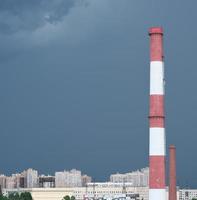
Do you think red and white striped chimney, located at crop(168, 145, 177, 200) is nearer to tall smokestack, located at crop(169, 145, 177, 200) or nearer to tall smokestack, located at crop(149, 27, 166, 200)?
tall smokestack, located at crop(169, 145, 177, 200)

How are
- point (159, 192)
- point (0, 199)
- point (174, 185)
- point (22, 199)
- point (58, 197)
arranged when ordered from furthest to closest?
point (58, 197) < point (22, 199) < point (0, 199) < point (174, 185) < point (159, 192)

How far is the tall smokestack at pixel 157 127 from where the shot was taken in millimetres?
36281

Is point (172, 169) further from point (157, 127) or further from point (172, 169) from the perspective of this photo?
point (157, 127)

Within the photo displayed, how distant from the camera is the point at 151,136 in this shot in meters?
36.4

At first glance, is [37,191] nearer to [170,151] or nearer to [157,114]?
[170,151]

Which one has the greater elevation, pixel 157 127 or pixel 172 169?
pixel 172 169

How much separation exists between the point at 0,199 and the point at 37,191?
86.5 metres

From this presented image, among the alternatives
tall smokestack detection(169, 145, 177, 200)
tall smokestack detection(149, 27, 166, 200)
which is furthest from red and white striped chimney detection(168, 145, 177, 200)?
tall smokestack detection(149, 27, 166, 200)

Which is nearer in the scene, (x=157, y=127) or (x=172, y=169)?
(x=157, y=127)

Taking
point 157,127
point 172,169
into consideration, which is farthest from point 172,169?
point 157,127

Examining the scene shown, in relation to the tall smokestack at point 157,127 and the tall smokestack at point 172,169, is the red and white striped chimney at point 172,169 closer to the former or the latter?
the tall smokestack at point 172,169

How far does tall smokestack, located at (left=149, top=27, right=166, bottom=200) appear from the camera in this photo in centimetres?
3628

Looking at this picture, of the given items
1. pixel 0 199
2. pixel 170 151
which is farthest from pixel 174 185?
pixel 0 199

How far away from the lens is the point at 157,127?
36438 mm
